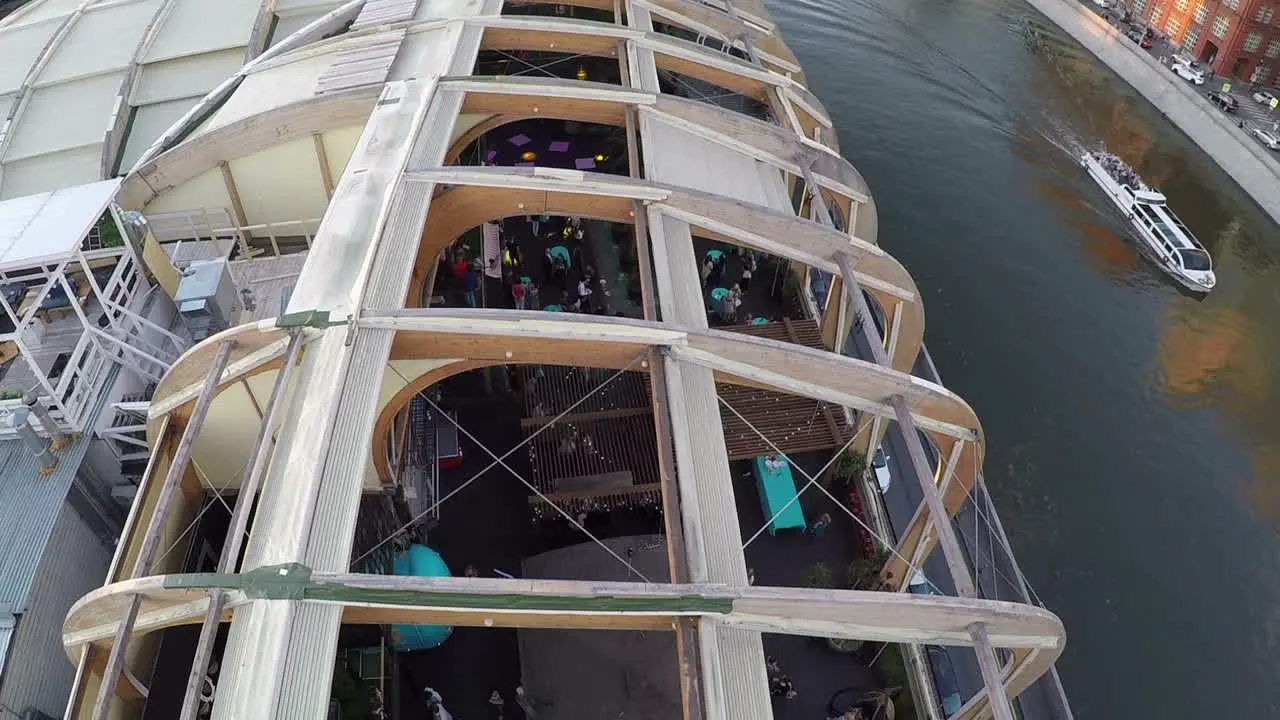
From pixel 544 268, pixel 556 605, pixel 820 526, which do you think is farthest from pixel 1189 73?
pixel 556 605

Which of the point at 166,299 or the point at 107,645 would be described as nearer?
the point at 107,645

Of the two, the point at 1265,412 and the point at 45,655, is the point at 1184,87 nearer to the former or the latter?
the point at 1265,412

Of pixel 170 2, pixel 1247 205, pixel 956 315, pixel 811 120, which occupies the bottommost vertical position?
pixel 956 315

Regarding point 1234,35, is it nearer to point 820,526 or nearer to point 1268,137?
point 1268,137

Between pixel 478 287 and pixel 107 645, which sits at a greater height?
pixel 478 287

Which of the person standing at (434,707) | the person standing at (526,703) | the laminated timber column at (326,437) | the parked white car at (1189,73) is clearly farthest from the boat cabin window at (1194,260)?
the person standing at (434,707)

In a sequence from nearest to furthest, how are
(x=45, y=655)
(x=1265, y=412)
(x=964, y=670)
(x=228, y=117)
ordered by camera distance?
(x=45, y=655)
(x=964, y=670)
(x=228, y=117)
(x=1265, y=412)

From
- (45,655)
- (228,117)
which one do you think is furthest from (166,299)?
(45,655)
